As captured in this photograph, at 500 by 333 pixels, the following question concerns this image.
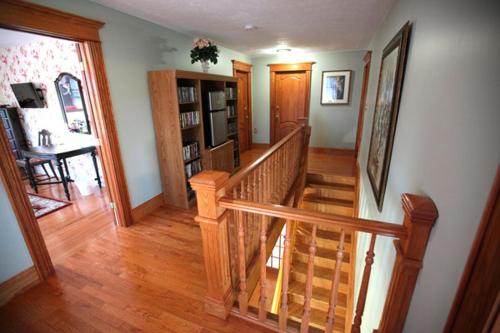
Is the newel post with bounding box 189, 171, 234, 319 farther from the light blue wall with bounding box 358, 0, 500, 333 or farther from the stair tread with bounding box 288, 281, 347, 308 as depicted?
the stair tread with bounding box 288, 281, 347, 308

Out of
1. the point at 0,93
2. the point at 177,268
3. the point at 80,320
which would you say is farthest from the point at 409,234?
the point at 0,93

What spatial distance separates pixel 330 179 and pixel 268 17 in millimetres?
2782

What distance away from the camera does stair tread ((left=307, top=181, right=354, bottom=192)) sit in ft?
12.9

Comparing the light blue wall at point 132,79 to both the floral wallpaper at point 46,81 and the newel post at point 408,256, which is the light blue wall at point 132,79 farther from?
the newel post at point 408,256

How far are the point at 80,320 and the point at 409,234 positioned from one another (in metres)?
2.06

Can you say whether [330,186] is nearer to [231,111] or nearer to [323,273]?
[323,273]

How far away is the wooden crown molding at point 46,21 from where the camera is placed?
1555 mm

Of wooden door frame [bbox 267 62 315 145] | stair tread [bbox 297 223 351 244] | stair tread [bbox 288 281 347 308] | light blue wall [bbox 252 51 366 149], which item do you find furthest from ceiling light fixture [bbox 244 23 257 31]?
stair tread [bbox 288 281 347 308]

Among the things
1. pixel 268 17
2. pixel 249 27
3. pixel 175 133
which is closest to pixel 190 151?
pixel 175 133

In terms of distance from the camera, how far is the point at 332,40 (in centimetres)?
366

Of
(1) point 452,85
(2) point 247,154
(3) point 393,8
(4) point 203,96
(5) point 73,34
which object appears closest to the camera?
(1) point 452,85

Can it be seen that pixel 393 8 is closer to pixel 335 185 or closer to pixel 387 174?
pixel 387 174

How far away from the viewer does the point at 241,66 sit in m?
5.00

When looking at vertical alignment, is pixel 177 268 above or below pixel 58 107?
below
